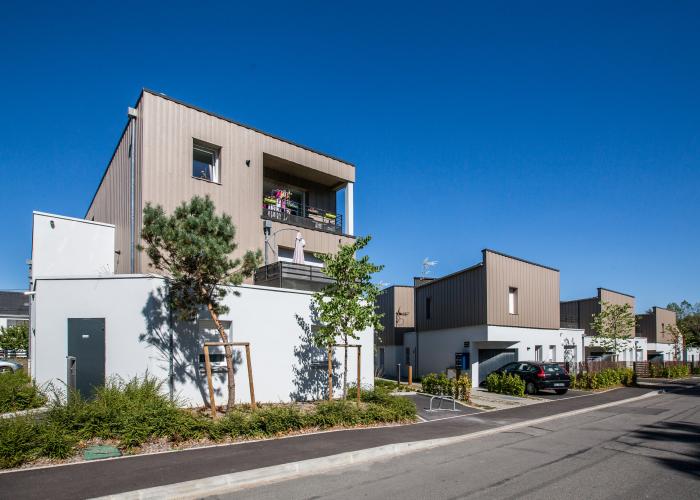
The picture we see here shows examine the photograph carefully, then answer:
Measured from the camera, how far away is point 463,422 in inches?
530

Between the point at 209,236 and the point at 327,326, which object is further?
the point at 327,326

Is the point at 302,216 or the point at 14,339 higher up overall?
the point at 302,216

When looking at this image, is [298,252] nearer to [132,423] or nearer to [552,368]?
[132,423]

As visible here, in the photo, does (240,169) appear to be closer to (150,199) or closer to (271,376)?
(150,199)

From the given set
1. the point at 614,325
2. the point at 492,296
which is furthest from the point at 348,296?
the point at 614,325

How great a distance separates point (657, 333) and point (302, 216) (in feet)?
132

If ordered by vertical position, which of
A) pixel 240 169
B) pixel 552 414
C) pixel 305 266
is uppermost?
pixel 240 169

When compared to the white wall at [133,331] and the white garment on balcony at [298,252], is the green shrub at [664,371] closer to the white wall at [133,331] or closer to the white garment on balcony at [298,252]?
the white garment on balcony at [298,252]

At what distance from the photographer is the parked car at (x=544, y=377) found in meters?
21.9

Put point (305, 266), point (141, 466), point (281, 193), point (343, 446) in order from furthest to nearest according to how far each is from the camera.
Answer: point (281, 193), point (305, 266), point (343, 446), point (141, 466)

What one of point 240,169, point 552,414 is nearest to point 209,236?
point 240,169

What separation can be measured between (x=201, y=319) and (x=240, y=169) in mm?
6703

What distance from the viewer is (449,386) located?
18641 millimetres

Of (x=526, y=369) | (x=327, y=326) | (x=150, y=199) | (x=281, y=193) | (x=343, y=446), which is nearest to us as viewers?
(x=343, y=446)
